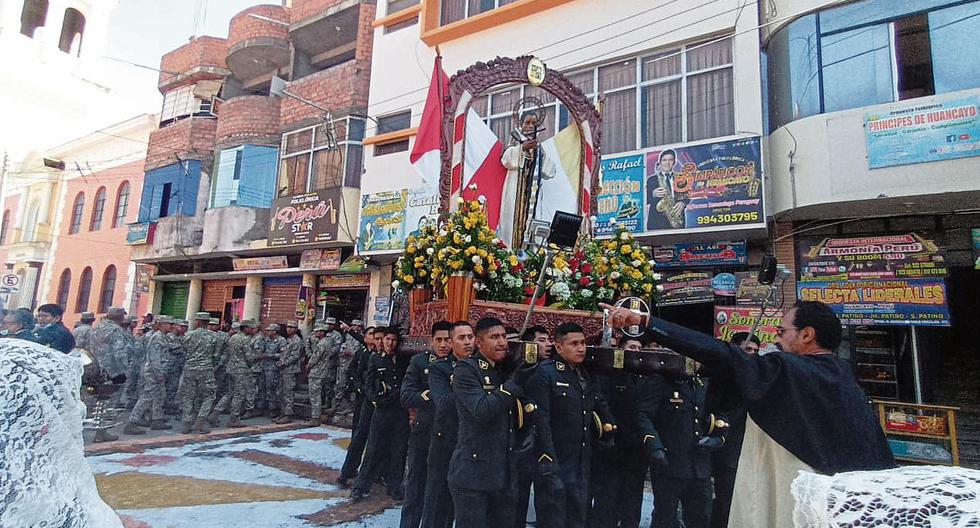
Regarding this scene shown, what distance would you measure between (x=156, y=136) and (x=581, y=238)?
1840 centimetres

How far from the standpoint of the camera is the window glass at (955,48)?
796cm

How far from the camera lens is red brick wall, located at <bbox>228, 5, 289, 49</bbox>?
1712cm

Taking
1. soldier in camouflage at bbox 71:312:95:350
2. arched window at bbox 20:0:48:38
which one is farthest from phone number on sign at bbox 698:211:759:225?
arched window at bbox 20:0:48:38

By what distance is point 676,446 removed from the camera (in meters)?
4.68

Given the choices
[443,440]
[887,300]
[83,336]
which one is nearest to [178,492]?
[443,440]

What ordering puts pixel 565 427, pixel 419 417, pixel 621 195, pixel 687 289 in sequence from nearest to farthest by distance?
pixel 565 427, pixel 419 417, pixel 687 289, pixel 621 195

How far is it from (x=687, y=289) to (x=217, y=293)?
49.7ft

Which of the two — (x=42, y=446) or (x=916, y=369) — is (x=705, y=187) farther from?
(x=42, y=446)

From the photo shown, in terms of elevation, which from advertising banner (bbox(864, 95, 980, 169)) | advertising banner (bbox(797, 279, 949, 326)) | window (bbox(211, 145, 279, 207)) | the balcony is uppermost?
the balcony

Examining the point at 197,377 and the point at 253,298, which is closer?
the point at 197,377

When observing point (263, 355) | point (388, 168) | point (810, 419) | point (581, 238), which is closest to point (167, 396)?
point (263, 355)

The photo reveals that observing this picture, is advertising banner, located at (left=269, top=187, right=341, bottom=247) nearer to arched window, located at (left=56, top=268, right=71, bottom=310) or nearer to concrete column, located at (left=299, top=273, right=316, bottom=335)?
concrete column, located at (left=299, top=273, right=316, bottom=335)

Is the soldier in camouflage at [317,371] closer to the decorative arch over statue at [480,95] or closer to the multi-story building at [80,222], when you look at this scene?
the decorative arch over statue at [480,95]

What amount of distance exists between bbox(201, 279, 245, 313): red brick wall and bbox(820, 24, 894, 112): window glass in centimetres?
1652
